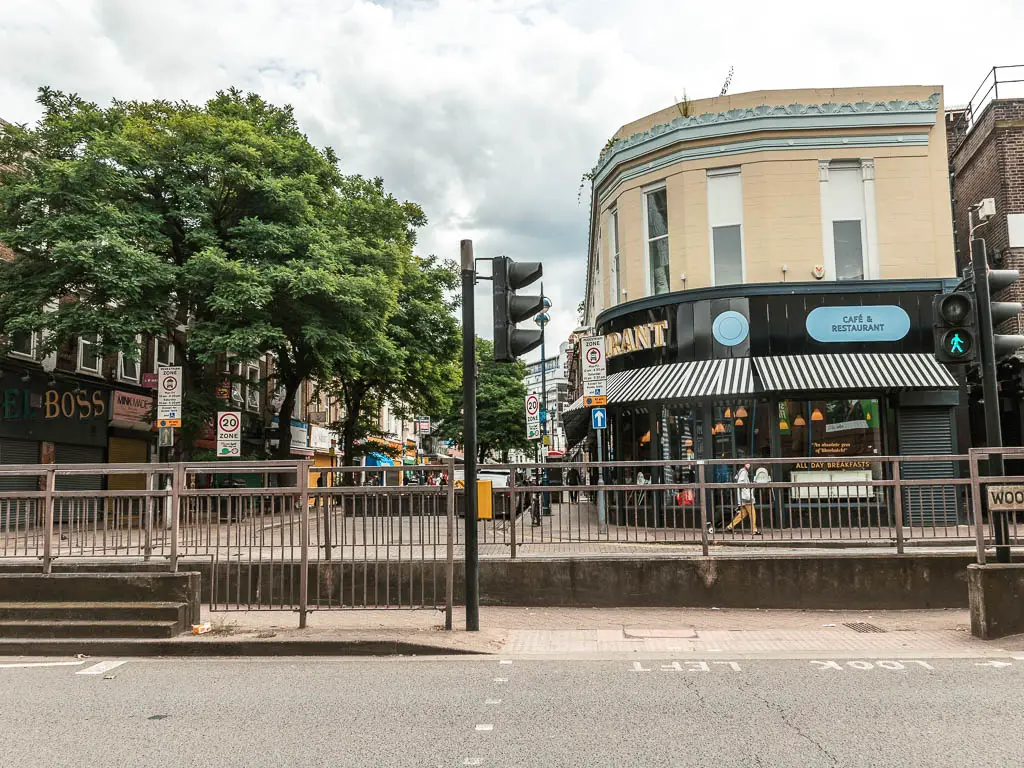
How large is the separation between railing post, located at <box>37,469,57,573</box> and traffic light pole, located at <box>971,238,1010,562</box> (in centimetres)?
997

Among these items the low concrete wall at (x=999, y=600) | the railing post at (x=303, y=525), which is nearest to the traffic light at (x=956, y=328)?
the low concrete wall at (x=999, y=600)

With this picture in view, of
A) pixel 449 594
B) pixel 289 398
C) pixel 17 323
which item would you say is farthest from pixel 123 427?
pixel 449 594

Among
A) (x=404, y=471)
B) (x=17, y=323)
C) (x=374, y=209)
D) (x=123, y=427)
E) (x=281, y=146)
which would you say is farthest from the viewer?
(x=123, y=427)

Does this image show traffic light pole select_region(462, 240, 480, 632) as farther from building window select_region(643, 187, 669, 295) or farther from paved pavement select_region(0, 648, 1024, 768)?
building window select_region(643, 187, 669, 295)

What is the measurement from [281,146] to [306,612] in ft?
62.6

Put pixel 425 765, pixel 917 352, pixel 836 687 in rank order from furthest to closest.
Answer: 1. pixel 917 352
2. pixel 836 687
3. pixel 425 765

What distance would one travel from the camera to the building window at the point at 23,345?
79.5 ft

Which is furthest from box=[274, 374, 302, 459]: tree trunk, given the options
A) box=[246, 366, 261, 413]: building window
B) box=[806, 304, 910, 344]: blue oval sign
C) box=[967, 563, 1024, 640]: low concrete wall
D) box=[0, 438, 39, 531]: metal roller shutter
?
box=[967, 563, 1024, 640]: low concrete wall

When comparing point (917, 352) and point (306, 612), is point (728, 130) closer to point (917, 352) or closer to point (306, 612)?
point (917, 352)

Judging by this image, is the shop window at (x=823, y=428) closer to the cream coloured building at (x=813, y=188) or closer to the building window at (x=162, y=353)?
the cream coloured building at (x=813, y=188)

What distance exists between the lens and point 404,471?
9672 mm

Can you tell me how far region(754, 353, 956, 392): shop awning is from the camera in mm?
17078

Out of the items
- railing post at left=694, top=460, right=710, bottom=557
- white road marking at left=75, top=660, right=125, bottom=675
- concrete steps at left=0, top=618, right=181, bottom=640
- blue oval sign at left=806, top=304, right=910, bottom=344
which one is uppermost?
blue oval sign at left=806, top=304, right=910, bottom=344

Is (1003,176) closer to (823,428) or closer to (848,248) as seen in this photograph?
(848,248)
